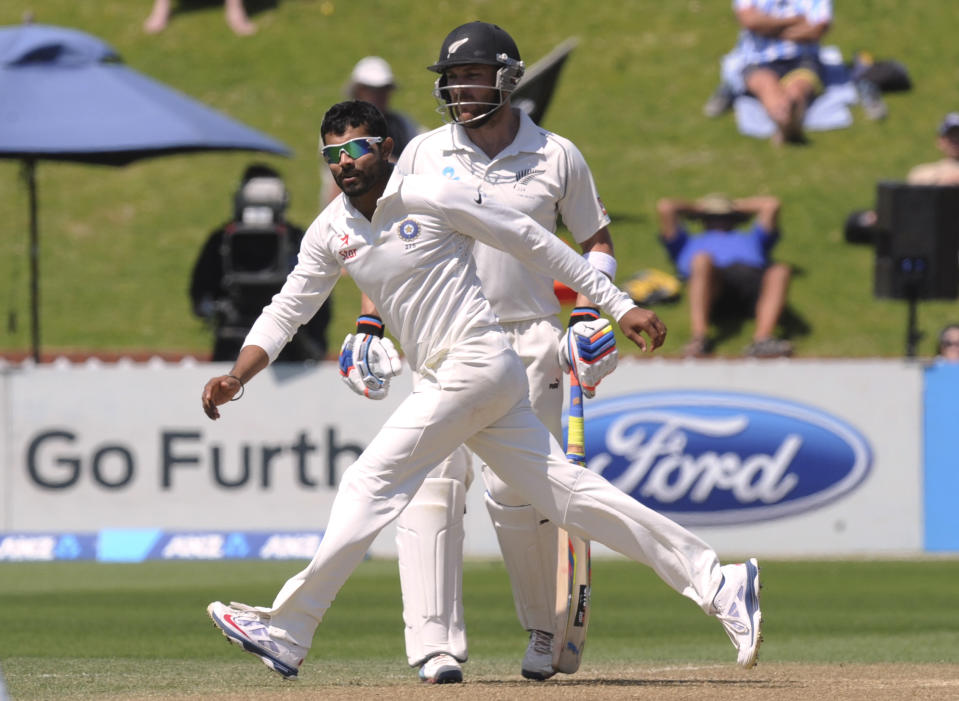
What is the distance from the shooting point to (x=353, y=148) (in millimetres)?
6574

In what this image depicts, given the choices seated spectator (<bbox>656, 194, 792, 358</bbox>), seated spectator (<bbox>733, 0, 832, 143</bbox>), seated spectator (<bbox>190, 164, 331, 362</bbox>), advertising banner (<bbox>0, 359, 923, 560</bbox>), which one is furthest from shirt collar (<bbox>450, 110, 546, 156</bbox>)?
seated spectator (<bbox>733, 0, 832, 143</bbox>)

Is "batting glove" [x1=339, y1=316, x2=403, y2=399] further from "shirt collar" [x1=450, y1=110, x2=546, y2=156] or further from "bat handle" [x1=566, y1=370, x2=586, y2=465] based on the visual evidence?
"shirt collar" [x1=450, y1=110, x2=546, y2=156]

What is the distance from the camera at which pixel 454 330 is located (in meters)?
6.56

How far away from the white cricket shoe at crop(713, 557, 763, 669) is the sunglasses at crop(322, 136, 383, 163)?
198cm

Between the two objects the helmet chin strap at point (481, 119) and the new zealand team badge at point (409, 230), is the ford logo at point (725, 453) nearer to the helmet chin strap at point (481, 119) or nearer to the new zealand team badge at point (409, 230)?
the helmet chin strap at point (481, 119)

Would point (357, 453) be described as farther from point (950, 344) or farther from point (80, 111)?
point (950, 344)

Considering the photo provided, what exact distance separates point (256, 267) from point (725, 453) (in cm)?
404

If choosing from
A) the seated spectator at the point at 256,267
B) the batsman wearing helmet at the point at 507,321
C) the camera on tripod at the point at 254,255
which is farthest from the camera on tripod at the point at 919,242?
the batsman wearing helmet at the point at 507,321

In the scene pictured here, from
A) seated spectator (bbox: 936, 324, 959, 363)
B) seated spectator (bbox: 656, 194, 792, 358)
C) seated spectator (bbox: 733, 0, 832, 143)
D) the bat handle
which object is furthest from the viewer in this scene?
seated spectator (bbox: 733, 0, 832, 143)

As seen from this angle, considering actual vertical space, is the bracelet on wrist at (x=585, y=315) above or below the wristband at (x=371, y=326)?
above

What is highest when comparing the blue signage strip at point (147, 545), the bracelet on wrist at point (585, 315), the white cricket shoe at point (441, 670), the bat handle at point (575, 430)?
the bracelet on wrist at point (585, 315)

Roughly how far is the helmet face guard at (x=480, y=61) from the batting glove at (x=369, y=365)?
0.98m

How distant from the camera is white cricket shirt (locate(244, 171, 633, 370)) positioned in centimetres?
652

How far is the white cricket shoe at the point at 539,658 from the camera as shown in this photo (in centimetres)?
719
